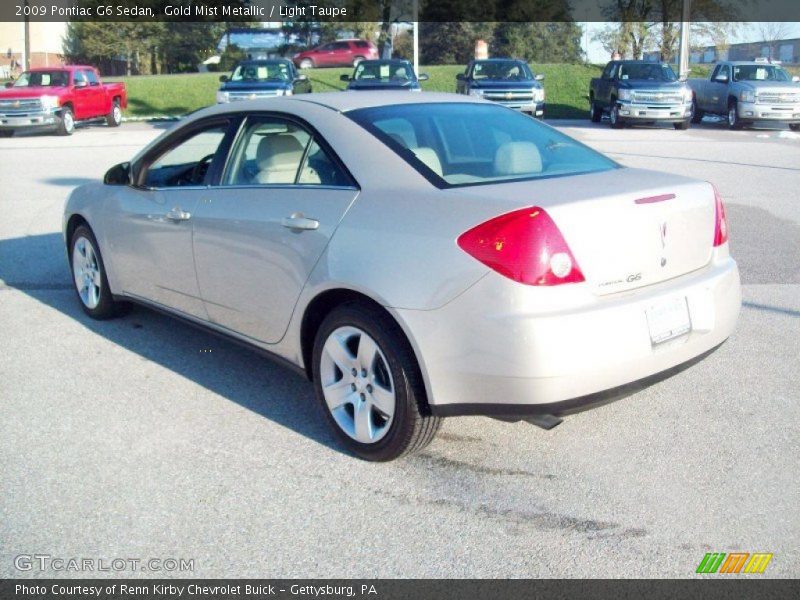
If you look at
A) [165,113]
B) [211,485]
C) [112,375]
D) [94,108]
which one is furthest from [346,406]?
[165,113]

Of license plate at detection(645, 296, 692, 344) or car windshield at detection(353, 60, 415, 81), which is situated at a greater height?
car windshield at detection(353, 60, 415, 81)

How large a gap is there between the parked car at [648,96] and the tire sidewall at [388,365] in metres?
21.4

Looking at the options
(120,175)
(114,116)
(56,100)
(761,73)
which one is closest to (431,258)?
(120,175)

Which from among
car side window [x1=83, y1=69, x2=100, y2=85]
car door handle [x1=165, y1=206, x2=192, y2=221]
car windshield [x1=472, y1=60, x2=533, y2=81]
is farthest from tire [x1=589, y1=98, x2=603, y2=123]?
car door handle [x1=165, y1=206, x2=192, y2=221]

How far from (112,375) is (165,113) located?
30.8m

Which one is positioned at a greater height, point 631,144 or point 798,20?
point 798,20

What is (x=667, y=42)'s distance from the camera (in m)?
44.2

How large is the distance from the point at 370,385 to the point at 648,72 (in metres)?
23.0

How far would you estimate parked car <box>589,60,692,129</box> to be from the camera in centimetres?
2328

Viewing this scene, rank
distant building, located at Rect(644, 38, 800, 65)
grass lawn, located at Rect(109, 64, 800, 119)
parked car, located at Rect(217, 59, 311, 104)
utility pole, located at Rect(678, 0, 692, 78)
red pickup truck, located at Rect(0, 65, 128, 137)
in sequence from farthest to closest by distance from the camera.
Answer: distant building, located at Rect(644, 38, 800, 65)
grass lawn, located at Rect(109, 64, 800, 119)
utility pole, located at Rect(678, 0, 692, 78)
parked car, located at Rect(217, 59, 311, 104)
red pickup truck, located at Rect(0, 65, 128, 137)

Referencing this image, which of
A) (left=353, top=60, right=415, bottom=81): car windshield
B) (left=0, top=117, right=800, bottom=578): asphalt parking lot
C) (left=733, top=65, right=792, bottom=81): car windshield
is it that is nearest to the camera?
(left=0, top=117, right=800, bottom=578): asphalt parking lot

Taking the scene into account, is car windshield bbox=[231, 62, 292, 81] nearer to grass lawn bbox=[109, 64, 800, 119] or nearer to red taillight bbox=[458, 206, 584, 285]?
grass lawn bbox=[109, 64, 800, 119]

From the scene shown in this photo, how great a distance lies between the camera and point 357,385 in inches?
151

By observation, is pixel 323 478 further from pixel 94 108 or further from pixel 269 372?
pixel 94 108
